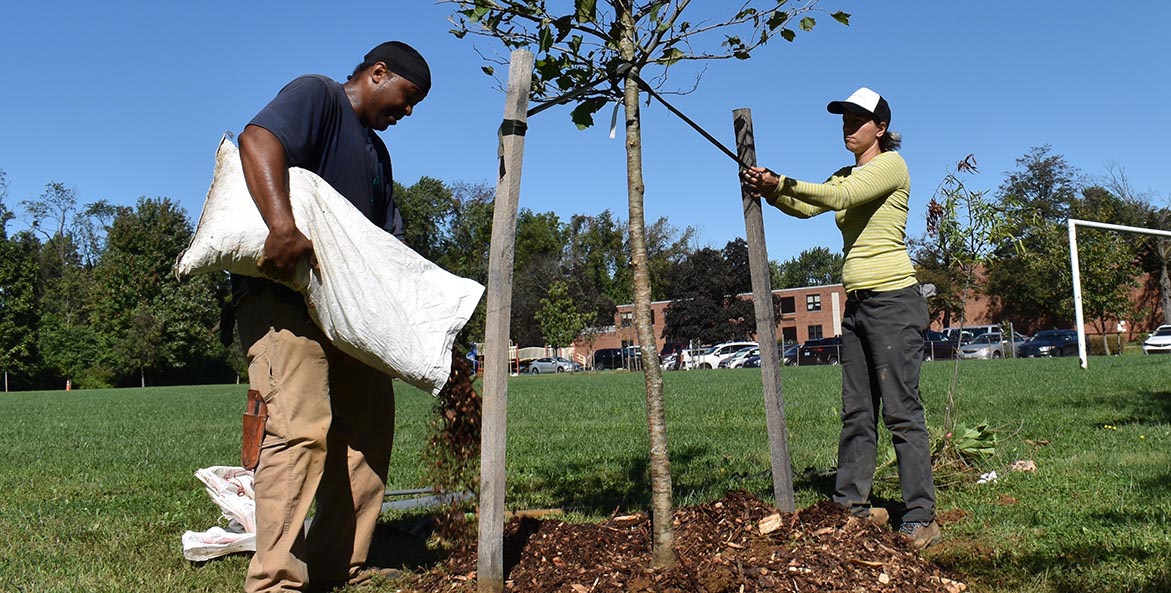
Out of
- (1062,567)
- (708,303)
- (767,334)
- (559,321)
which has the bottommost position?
(1062,567)

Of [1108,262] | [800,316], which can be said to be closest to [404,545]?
[1108,262]

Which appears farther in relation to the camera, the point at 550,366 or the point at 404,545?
the point at 550,366

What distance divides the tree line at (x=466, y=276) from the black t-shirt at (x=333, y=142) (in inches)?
1606

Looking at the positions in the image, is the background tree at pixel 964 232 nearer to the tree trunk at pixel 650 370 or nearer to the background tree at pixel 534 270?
the tree trunk at pixel 650 370

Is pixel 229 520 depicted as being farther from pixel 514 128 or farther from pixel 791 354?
pixel 791 354

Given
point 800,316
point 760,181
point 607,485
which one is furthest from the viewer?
point 800,316

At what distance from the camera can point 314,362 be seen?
321cm

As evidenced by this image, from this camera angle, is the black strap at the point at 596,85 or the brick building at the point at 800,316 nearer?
the black strap at the point at 596,85

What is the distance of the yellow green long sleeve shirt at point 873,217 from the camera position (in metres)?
3.92

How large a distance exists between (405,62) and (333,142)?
395mm

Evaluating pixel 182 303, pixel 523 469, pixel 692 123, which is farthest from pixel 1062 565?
pixel 182 303

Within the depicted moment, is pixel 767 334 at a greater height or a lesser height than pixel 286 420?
greater

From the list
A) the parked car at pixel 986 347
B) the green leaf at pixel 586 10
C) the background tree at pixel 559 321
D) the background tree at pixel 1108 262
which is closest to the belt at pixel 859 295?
the green leaf at pixel 586 10

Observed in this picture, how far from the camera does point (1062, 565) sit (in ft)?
11.6
